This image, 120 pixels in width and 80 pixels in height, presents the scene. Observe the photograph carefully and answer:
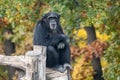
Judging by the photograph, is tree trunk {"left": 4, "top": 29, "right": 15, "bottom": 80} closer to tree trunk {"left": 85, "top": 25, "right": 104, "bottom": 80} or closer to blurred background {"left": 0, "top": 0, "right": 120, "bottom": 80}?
blurred background {"left": 0, "top": 0, "right": 120, "bottom": 80}

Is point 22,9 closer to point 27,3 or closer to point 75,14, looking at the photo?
point 27,3

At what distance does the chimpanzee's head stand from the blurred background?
2680 millimetres

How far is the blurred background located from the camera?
1135cm

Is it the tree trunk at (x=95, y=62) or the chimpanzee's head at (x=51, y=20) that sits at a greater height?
the chimpanzee's head at (x=51, y=20)

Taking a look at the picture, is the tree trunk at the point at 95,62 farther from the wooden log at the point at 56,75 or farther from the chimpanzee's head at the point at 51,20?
the wooden log at the point at 56,75

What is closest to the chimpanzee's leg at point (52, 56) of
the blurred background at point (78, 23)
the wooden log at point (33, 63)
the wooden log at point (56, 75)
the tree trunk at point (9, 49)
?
the wooden log at point (56, 75)

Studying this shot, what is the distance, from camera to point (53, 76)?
254 inches

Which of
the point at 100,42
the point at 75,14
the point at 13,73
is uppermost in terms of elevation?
the point at 75,14

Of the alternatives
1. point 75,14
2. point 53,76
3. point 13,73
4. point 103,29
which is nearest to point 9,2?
point 75,14

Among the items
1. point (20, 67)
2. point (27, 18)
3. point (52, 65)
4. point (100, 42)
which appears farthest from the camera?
point (100, 42)

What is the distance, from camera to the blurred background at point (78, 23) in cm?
1135

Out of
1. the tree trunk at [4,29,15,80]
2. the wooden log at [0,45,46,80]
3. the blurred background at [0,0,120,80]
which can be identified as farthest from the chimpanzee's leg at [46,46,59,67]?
the tree trunk at [4,29,15,80]

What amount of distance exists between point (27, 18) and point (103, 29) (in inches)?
91.3

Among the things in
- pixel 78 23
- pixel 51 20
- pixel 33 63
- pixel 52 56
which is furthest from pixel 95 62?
pixel 33 63
